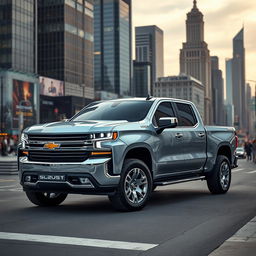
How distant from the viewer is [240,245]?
18.0 feet

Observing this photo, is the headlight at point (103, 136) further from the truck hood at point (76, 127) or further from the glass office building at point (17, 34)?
the glass office building at point (17, 34)

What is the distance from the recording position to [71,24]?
128 m

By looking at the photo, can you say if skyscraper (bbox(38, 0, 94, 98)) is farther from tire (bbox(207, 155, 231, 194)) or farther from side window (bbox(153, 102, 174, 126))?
side window (bbox(153, 102, 174, 126))

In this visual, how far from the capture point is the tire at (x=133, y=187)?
26.9 ft

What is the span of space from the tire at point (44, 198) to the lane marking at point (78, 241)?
2.68 m

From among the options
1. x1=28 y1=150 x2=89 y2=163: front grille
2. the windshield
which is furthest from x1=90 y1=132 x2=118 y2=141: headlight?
the windshield

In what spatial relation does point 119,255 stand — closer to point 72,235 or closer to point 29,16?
point 72,235

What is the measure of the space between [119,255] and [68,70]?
411 ft

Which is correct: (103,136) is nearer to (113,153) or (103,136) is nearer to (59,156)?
(113,153)

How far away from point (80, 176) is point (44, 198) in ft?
5.15

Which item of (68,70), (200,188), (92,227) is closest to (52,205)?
(92,227)

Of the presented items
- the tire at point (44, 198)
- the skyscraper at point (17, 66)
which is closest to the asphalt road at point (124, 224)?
the tire at point (44, 198)

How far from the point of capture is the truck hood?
26.6 feet

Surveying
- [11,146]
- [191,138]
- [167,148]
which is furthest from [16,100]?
[167,148]
